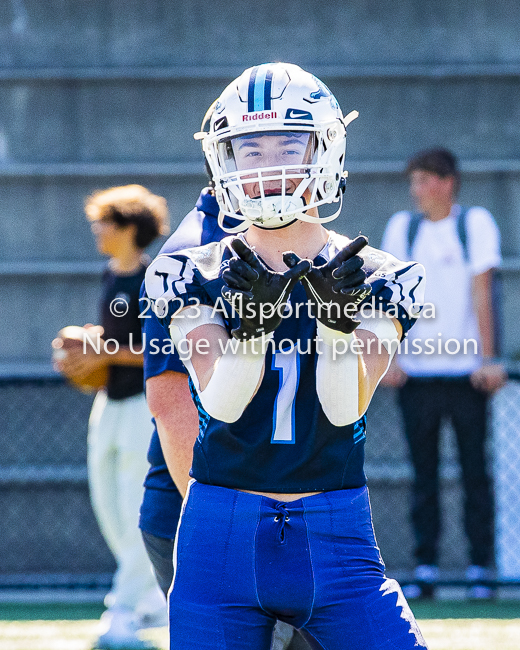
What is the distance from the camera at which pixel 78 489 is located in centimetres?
603

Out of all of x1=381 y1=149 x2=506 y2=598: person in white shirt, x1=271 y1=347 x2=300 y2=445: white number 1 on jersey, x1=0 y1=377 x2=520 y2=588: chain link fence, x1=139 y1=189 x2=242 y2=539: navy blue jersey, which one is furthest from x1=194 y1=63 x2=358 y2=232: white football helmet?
x1=0 y1=377 x2=520 y2=588: chain link fence

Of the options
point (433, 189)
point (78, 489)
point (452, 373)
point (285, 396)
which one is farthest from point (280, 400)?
point (78, 489)

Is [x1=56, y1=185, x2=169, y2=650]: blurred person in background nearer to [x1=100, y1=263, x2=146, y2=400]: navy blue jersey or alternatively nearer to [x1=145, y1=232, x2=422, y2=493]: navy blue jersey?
[x1=100, y1=263, x2=146, y2=400]: navy blue jersey

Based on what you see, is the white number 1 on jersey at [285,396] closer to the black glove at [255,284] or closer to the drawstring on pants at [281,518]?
the drawstring on pants at [281,518]

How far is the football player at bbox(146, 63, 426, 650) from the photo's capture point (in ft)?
6.05

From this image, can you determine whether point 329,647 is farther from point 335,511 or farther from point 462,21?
point 462,21

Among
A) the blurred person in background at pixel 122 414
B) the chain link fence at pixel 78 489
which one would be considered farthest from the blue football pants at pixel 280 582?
the chain link fence at pixel 78 489

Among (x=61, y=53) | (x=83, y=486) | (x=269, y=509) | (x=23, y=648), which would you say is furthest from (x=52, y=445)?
(x=269, y=509)

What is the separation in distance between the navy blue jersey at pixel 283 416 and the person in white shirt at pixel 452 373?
276 cm

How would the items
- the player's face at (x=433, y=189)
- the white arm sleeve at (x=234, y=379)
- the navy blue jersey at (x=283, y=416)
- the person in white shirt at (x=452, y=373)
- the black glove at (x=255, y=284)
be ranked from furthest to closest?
1. the player's face at (x=433, y=189)
2. the person in white shirt at (x=452, y=373)
3. the navy blue jersey at (x=283, y=416)
4. the white arm sleeve at (x=234, y=379)
5. the black glove at (x=255, y=284)

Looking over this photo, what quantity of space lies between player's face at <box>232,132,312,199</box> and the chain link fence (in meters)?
3.23

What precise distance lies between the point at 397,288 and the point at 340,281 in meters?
0.36

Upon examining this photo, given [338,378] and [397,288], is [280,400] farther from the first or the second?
[397,288]

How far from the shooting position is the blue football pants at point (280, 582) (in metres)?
1.84
